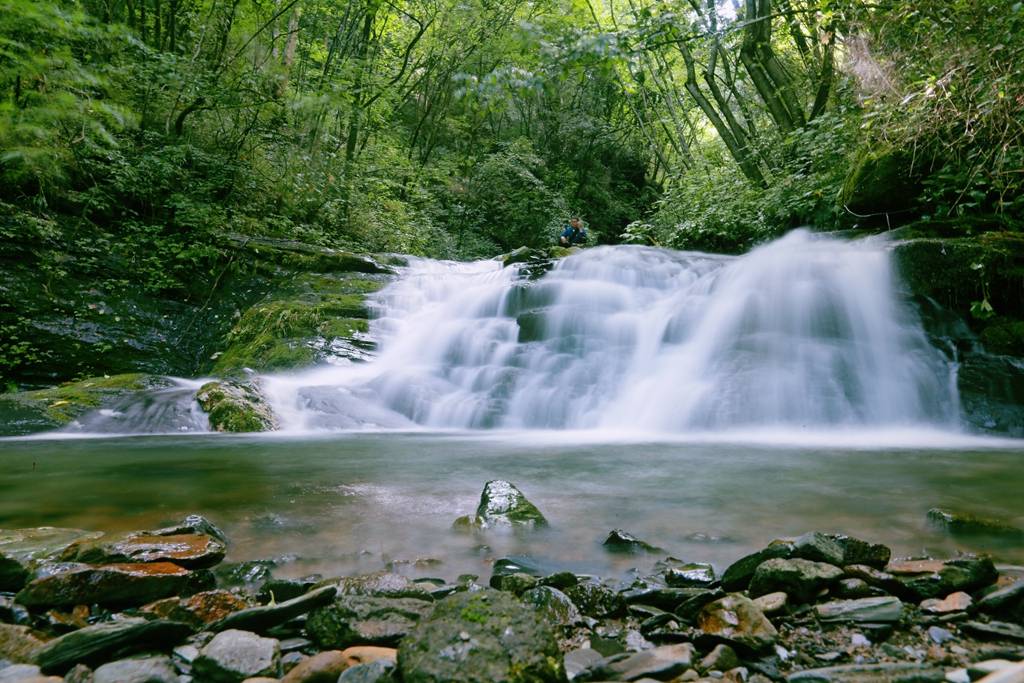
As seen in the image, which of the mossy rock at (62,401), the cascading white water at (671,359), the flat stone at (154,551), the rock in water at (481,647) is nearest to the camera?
the rock in water at (481,647)

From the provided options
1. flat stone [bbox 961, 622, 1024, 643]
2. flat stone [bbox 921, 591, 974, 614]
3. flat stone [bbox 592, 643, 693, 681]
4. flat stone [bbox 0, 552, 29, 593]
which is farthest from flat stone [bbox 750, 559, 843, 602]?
flat stone [bbox 0, 552, 29, 593]

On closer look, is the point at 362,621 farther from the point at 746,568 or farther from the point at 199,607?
the point at 746,568

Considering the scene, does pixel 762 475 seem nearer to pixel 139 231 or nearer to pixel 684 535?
pixel 684 535

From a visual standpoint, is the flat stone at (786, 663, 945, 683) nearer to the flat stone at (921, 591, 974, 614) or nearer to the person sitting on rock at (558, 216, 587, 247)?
the flat stone at (921, 591, 974, 614)

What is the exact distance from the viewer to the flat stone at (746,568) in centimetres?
200

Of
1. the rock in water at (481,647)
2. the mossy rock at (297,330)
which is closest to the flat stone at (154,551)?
the rock in water at (481,647)

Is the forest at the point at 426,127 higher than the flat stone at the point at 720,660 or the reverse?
higher

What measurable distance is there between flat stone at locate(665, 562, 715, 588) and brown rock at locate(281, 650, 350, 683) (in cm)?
111

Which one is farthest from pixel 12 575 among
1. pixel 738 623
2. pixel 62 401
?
pixel 62 401

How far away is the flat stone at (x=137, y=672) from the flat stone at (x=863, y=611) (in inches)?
68.0

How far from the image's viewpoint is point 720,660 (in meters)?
1.50

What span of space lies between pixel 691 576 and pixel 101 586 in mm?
1890

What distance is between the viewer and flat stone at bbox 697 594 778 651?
1585mm

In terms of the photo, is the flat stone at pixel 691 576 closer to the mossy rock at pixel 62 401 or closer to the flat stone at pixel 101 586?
the flat stone at pixel 101 586
